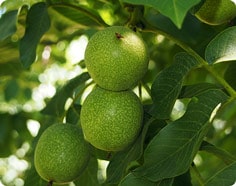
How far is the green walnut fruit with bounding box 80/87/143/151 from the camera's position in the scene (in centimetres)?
147

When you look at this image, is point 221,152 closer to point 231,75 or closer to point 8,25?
point 231,75

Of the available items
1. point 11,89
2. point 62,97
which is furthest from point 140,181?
point 11,89

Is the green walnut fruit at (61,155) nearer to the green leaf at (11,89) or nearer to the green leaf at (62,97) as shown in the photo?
the green leaf at (62,97)

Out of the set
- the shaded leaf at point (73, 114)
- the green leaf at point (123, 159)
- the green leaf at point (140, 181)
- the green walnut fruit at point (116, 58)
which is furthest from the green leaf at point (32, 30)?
the green leaf at point (140, 181)

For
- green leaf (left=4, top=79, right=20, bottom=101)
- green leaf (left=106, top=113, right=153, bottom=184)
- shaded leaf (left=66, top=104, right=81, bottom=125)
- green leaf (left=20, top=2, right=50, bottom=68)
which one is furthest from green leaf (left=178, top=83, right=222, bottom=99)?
green leaf (left=4, top=79, right=20, bottom=101)

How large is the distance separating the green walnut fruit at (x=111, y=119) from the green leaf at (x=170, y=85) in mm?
60

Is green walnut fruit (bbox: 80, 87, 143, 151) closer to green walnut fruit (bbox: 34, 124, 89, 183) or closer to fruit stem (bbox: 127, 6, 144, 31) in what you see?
green walnut fruit (bbox: 34, 124, 89, 183)

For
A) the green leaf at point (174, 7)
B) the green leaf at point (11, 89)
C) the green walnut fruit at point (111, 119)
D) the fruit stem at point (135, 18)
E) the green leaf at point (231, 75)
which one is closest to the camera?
the green leaf at point (174, 7)

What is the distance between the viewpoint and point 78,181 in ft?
5.93

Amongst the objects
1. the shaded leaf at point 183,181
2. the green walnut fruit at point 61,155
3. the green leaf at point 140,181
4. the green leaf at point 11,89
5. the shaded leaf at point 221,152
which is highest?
the shaded leaf at point 221,152

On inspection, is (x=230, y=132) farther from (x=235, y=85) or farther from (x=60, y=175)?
(x=60, y=175)

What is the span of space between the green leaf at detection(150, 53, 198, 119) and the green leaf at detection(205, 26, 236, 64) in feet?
0.31

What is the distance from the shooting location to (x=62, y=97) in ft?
6.48

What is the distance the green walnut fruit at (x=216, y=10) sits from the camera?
1523 millimetres
